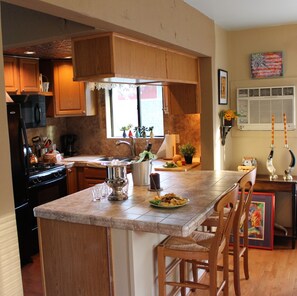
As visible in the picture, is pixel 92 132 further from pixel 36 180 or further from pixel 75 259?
pixel 75 259

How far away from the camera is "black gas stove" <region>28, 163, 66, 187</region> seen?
4262 mm

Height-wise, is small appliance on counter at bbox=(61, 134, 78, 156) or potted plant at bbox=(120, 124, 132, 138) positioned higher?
potted plant at bbox=(120, 124, 132, 138)

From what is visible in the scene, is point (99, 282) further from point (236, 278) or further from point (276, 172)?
point (276, 172)

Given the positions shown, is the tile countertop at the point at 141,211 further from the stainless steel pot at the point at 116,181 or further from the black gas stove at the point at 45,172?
the black gas stove at the point at 45,172

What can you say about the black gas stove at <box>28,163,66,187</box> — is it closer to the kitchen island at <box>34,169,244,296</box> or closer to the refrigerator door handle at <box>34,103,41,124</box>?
the refrigerator door handle at <box>34,103,41,124</box>

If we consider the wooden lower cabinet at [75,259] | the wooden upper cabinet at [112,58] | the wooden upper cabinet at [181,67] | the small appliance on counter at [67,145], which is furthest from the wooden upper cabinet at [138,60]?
the small appliance on counter at [67,145]

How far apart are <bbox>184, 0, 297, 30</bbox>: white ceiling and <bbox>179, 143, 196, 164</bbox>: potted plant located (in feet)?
4.71

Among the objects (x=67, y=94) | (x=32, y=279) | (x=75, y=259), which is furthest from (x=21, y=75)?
(x=75, y=259)

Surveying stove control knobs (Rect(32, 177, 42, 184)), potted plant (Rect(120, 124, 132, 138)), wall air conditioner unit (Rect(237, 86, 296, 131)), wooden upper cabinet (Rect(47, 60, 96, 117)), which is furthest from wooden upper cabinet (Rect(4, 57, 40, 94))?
wall air conditioner unit (Rect(237, 86, 296, 131))


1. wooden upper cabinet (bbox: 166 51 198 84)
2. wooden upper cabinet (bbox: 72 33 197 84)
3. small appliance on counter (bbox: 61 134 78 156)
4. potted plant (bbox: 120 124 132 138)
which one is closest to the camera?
wooden upper cabinet (bbox: 72 33 197 84)

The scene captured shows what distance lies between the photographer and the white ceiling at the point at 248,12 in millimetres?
3494

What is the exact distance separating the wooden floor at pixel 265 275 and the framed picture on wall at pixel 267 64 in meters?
2.01

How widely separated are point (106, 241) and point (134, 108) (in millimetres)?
3341

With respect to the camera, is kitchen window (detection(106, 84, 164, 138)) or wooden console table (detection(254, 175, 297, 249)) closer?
wooden console table (detection(254, 175, 297, 249))
